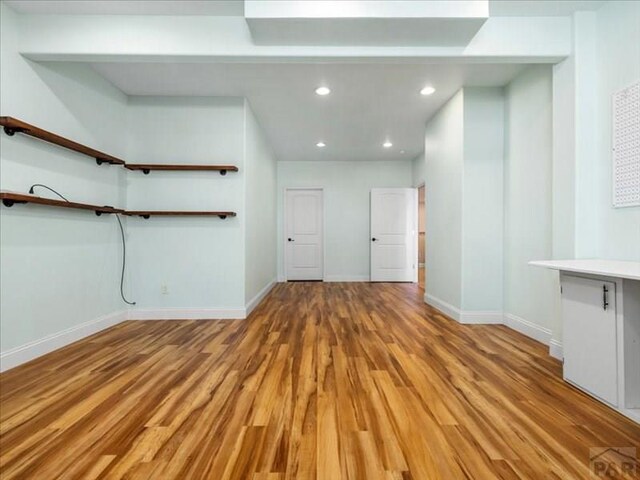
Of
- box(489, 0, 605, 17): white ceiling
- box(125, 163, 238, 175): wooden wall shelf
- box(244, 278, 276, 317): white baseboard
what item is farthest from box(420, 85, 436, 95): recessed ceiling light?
box(244, 278, 276, 317): white baseboard

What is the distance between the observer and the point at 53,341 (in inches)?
100

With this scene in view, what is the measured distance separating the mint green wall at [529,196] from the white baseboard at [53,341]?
14.0 feet

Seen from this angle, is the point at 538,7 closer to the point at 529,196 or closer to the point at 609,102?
the point at 609,102

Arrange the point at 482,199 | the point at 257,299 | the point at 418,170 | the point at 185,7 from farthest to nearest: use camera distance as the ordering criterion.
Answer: the point at 418,170 → the point at 257,299 → the point at 482,199 → the point at 185,7

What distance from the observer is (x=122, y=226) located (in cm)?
346

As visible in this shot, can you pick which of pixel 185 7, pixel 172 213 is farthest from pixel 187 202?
pixel 185 7

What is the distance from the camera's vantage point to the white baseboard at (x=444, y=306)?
3.42m

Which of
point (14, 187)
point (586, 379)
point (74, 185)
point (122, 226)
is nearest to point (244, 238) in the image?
point (122, 226)

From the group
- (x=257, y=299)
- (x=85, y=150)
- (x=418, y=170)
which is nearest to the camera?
(x=85, y=150)

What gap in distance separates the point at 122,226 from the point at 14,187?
1214mm

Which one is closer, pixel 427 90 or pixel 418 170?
pixel 427 90

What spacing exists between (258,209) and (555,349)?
12.2ft

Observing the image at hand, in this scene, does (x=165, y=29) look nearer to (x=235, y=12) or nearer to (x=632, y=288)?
(x=235, y=12)

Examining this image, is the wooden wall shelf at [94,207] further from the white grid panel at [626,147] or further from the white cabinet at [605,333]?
the white grid panel at [626,147]
